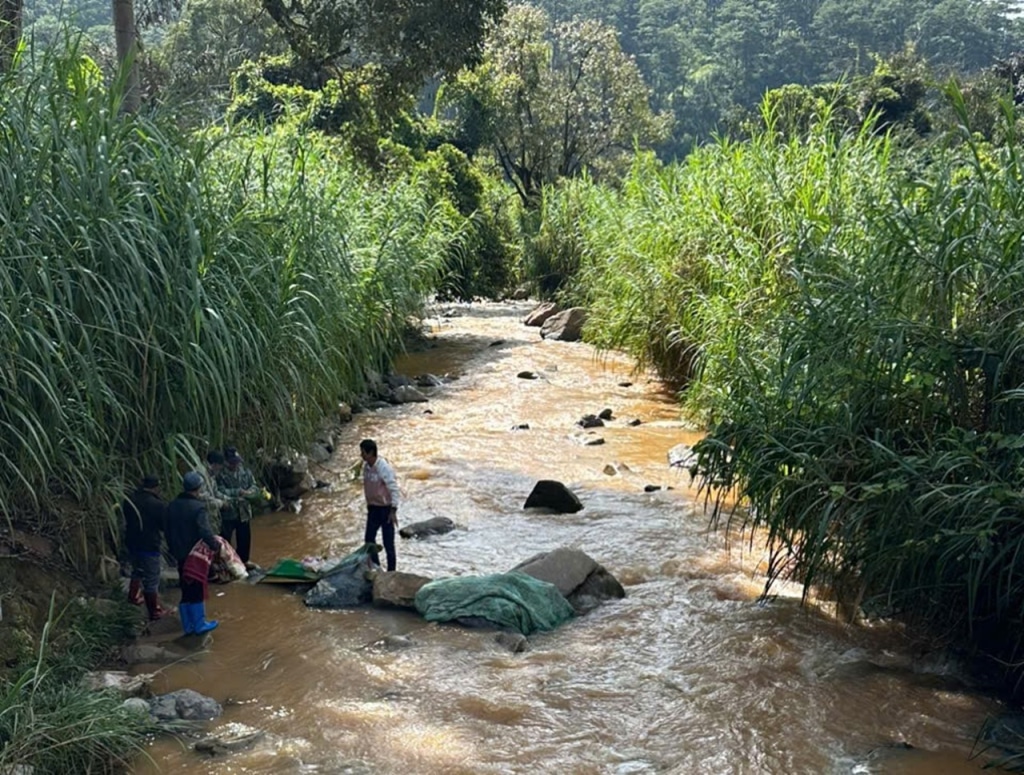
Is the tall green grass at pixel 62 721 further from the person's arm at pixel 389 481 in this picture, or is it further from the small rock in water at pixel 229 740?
the person's arm at pixel 389 481

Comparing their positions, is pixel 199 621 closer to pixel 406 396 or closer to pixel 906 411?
pixel 906 411

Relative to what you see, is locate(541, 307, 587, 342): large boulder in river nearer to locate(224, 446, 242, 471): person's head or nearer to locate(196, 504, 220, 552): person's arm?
locate(224, 446, 242, 471): person's head

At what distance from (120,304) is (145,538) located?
1.35 meters

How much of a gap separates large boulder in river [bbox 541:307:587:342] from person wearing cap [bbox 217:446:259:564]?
12342 millimetres

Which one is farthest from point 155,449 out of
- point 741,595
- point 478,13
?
point 478,13

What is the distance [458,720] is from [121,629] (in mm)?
2006

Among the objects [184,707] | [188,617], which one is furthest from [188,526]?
[184,707]

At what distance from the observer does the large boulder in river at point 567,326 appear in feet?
62.3

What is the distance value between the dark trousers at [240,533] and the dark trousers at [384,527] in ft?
2.78

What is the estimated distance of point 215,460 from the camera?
6281 mm

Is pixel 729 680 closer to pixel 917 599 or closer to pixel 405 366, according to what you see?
pixel 917 599

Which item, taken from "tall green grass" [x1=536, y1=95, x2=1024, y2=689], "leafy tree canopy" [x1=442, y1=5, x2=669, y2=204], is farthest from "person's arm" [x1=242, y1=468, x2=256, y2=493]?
"leafy tree canopy" [x1=442, y1=5, x2=669, y2=204]

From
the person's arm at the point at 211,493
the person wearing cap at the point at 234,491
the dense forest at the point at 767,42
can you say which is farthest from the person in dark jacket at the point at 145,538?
the dense forest at the point at 767,42

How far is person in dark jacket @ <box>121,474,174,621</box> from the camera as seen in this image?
568 centimetres
